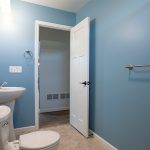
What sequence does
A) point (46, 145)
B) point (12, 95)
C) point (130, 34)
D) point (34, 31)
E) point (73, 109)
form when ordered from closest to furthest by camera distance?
point (46, 145)
point (130, 34)
point (12, 95)
point (34, 31)
point (73, 109)

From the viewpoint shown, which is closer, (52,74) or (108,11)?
(108,11)

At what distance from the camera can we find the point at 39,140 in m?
1.44

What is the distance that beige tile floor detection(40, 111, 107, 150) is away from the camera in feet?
6.98

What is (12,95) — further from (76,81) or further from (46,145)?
(76,81)

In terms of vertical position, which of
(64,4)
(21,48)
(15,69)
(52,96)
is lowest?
(52,96)

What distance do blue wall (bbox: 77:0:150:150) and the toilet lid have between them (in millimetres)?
884

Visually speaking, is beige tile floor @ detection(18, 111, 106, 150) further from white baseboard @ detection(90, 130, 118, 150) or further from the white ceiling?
the white ceiling

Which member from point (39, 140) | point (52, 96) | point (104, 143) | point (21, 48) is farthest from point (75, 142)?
point (52, 96)

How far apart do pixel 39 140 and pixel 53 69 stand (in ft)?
8.80

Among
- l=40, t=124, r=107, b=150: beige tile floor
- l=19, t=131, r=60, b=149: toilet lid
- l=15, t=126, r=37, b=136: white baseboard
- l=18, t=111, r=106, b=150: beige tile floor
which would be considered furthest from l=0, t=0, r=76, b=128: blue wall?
l=19, t=131, r=60, b=149: toilet lid

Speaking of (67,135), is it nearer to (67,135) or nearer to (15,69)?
(67,135)

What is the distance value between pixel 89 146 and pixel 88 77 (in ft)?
3.37

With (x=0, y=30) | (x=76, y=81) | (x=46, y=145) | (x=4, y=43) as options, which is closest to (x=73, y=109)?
(x=76, y=81)

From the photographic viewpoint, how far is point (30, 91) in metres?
2.64
